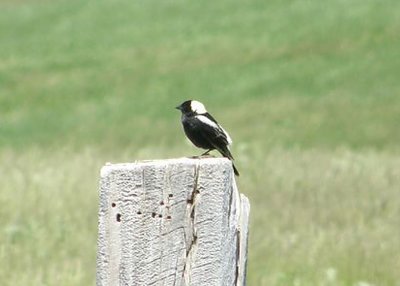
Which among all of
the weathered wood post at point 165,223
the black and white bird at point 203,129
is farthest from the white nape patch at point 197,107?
the weathered wood post at point 165,223

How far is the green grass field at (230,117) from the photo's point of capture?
7512mm

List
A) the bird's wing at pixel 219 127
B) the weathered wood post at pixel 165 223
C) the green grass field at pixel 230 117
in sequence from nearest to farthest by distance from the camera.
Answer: the weathered wood post at pixel 165 223 → the bird's wing at pixel 219 127 → the green grass field at pixel 230 117

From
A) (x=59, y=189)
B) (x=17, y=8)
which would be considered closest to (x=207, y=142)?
(x=59, y=189)

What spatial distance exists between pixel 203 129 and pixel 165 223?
1207mm

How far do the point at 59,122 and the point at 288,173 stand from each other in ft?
45.6

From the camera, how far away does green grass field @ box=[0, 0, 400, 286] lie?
751cm

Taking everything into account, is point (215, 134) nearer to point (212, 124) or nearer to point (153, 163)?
point (212, 124)

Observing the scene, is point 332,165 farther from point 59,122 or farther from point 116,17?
point 116,17

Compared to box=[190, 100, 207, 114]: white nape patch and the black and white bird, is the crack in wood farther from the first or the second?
box=[190, 100, 207, 114]: white nape patch

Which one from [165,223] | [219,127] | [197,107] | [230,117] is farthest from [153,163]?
[230,117]

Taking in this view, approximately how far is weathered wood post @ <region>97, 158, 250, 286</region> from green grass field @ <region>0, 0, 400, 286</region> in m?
3.10

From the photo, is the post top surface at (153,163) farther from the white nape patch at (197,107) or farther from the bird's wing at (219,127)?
the white nape patch at (197,107)

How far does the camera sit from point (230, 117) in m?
22.9

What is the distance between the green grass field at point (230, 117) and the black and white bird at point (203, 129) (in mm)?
1950
